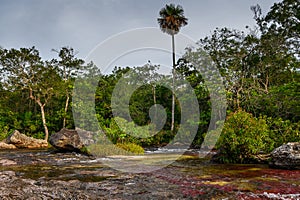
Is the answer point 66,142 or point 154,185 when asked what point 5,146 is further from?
point 154,185

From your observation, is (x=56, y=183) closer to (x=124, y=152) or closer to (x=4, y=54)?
(x=124, y=152)

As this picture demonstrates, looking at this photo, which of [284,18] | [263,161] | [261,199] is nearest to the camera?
[261,199]

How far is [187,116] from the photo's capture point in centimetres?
2894

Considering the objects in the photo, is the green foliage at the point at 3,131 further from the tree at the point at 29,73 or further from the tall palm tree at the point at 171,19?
the tall palm tree at the point at 171,19

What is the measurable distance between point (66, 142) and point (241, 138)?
10.2 m

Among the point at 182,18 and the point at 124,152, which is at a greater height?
the point at 182,18

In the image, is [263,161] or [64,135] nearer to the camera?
[263,161]

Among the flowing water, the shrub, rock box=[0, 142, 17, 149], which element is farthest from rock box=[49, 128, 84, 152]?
the shrub

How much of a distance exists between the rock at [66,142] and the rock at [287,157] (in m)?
10.9

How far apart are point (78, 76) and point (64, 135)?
1454cm

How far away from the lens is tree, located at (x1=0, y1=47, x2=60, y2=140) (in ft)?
82.6

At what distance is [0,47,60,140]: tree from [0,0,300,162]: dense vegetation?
8cm

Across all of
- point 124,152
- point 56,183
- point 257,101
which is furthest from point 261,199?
point 257,101

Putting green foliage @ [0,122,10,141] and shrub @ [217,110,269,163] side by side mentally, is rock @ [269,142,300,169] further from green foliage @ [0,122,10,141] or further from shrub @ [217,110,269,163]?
green foliage @ [0,122,10,141]
